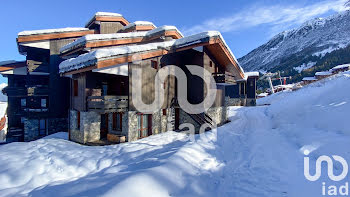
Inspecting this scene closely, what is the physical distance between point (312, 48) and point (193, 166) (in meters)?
113

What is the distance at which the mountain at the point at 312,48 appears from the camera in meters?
54.3

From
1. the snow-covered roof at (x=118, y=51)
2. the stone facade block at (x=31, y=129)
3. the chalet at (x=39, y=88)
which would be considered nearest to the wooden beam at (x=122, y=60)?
the snow-covered roof at (x=118, y=51)

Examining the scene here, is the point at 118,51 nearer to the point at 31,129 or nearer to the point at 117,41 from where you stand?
the point at 117,41

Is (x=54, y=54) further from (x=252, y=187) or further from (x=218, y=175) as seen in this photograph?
(x=252, y=187)

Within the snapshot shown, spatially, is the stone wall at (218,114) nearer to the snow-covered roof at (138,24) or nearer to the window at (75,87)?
the window at (75,87)

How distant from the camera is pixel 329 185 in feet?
12.2

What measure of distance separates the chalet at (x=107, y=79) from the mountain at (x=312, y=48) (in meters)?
58.3

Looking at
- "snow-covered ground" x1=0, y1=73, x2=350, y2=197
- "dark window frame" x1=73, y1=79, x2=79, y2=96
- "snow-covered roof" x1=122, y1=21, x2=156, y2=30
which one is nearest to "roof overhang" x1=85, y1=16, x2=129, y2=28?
"snow-covered roof" x1=122, y1=21, x2=156, y2=30

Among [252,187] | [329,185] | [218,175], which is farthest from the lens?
[218,175]

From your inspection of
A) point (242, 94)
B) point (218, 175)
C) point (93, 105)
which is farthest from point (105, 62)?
point (242, 94)

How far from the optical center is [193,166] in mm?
5191

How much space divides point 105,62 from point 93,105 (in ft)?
9.92

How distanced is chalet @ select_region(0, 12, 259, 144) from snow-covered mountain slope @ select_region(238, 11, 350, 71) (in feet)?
245

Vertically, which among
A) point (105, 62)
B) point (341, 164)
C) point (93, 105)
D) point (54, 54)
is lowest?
point (341, 164)
